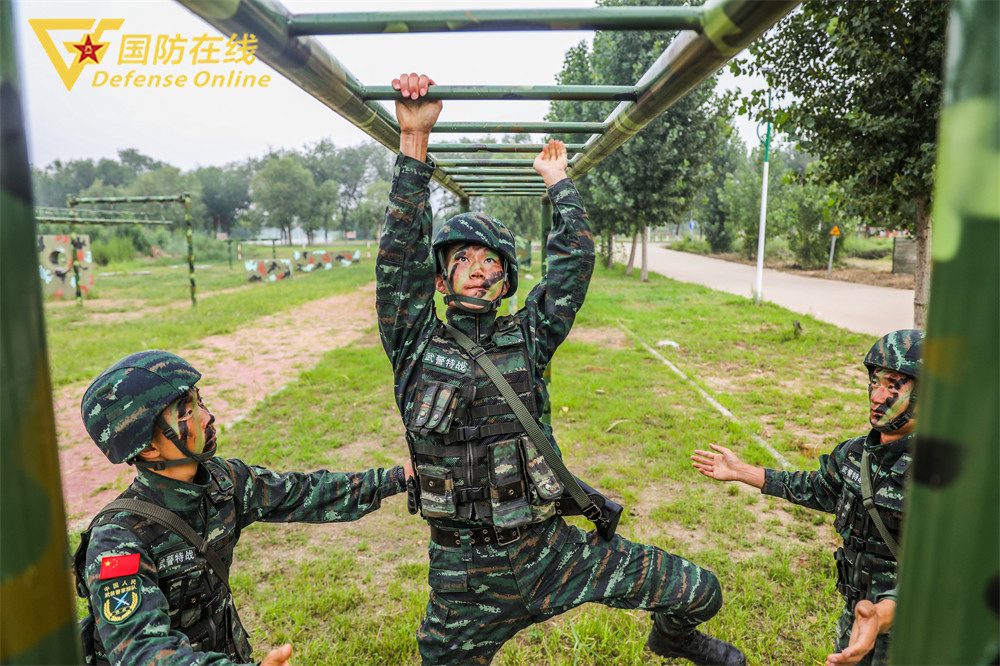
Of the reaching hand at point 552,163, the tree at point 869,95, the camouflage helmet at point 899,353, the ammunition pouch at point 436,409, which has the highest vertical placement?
the tree at point 869,95

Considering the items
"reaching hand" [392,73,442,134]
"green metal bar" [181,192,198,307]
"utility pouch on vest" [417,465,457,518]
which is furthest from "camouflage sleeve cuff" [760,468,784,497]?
"green metal bar" [181,192,198,307]

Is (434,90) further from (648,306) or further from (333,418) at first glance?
(648,306)

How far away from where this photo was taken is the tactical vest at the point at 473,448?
1.79 meters

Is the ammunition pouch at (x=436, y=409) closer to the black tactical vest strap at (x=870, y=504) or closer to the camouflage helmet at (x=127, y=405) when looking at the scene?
the camouflage helmet at (x=127, y=405)

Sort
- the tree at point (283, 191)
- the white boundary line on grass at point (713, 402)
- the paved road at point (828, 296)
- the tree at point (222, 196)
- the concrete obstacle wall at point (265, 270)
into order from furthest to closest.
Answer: the tree at point (222, 196) < the tree at point (283, 191) < the concrete obstacle wall at point (265, 270) < the paved road at point (828, 296) < the white boundary line on grass at point (713, 402)

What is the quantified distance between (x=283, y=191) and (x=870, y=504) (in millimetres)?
43122

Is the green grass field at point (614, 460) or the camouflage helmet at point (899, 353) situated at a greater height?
the camouflage helmet at point (899, 353)

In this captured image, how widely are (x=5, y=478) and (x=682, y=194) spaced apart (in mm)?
15575

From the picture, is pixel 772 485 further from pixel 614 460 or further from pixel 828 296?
pixel 828 296

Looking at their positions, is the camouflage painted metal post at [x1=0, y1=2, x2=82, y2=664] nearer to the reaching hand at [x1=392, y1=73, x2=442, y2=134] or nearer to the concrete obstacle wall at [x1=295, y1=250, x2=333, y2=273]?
the reaching hand at [x1=392, y1=73, x2=442, y2=134]

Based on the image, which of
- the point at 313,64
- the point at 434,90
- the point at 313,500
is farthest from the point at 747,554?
the point at 313,64

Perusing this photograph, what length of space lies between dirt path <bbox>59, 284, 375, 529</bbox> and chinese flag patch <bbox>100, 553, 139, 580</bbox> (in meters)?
0.86

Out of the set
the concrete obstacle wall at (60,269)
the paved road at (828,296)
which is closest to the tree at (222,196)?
the concrete obstacle wall at (60,269)

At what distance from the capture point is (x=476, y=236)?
77.0 inches
